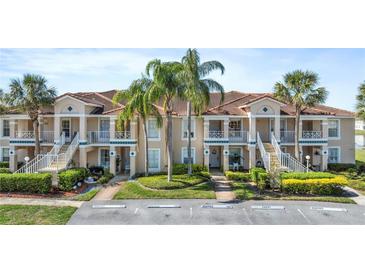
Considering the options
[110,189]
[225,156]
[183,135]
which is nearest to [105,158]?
[110,189]

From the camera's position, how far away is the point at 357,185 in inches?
658

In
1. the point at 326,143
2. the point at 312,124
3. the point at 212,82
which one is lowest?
the point at 326,143

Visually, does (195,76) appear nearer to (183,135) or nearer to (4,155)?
(183,135)

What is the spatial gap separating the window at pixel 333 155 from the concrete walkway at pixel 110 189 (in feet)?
53.0

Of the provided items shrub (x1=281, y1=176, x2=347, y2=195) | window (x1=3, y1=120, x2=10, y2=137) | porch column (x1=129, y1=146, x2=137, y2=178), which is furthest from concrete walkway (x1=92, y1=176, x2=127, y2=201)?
shrub (x1=281, y1=176, x2=347, y2=195)

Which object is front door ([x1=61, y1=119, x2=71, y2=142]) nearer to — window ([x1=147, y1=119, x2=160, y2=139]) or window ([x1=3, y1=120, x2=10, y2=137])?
window ([x1=3, y1=120, x2=10, y2=137])

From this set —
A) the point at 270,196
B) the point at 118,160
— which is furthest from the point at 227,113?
the point at 118,160

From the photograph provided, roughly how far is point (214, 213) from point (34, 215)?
817 cm

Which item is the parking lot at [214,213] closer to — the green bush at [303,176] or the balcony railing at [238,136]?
the green bush at [303,176]

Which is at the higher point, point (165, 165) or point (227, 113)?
point (227, 113)

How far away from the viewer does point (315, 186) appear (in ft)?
49.5

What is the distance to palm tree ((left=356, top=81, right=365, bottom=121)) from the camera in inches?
694

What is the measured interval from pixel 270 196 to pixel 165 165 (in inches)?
316

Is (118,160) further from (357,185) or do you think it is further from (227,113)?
(357,185)
